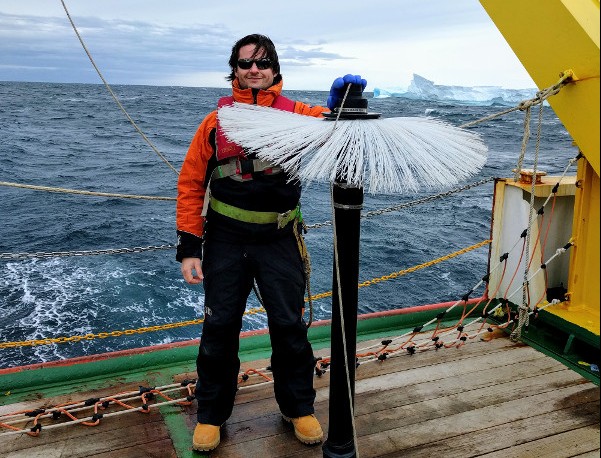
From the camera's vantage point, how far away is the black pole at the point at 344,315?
6.50 ft

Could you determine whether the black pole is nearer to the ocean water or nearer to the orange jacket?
the ocean water

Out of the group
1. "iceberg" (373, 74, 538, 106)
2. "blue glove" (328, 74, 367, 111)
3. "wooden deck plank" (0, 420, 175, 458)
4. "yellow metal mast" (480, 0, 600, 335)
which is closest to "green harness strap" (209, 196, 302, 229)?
"blue glove" (328, 74, 367, 111)

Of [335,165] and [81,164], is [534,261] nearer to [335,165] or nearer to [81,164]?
[335,165]

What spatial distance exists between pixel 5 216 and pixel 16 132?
25.6 meters

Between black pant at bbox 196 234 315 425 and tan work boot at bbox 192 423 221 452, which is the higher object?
black pant at bbox 196 234 315 425

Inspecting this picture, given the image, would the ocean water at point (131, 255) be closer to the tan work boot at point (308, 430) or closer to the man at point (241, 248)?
the man at point (241, 248)

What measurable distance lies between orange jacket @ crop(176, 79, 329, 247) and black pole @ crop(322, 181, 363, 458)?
0.67 m

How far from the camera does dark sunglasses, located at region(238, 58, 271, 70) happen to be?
7.98 feet

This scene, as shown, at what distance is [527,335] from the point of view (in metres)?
3.93

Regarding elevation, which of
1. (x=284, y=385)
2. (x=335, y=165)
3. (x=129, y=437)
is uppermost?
(x=335, y=165)

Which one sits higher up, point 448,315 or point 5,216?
point 448,315

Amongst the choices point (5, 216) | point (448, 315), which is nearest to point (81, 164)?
point (5, 216)

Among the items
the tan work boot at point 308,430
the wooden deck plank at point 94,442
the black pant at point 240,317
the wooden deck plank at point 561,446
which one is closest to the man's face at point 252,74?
the black pant at point 240,317

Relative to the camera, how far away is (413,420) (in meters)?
2.90
